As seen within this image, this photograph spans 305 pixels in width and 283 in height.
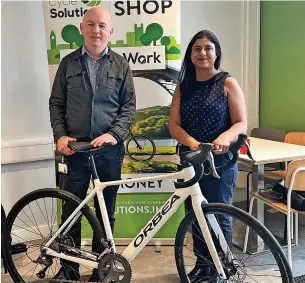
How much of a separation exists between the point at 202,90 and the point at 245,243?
1237 millimetres

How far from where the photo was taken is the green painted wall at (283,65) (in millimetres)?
3709

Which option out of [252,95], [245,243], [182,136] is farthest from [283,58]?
[182,136]

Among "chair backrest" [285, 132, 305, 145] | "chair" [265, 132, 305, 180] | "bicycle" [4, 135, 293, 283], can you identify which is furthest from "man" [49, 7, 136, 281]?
"chair backrest" [285, 132, 305, 145]

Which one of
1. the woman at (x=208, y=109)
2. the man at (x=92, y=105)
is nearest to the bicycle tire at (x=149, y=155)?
the man at (x=92, y=105)

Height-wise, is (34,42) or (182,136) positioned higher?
(34,42)

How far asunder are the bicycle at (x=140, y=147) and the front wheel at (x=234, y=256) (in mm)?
644

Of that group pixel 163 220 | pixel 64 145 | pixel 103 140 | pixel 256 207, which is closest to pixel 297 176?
pixel 256 207

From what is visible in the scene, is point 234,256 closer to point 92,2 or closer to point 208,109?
point 208,109

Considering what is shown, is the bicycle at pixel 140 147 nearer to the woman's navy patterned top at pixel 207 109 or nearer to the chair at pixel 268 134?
the woman's navy patterned top at pixel 207 109

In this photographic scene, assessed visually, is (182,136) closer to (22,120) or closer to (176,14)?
(176,14)

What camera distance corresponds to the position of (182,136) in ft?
6.99

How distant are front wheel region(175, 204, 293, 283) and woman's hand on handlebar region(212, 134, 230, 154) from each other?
0.26 meters

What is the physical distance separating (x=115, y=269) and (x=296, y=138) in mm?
2035

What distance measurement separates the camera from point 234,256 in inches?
80.8
